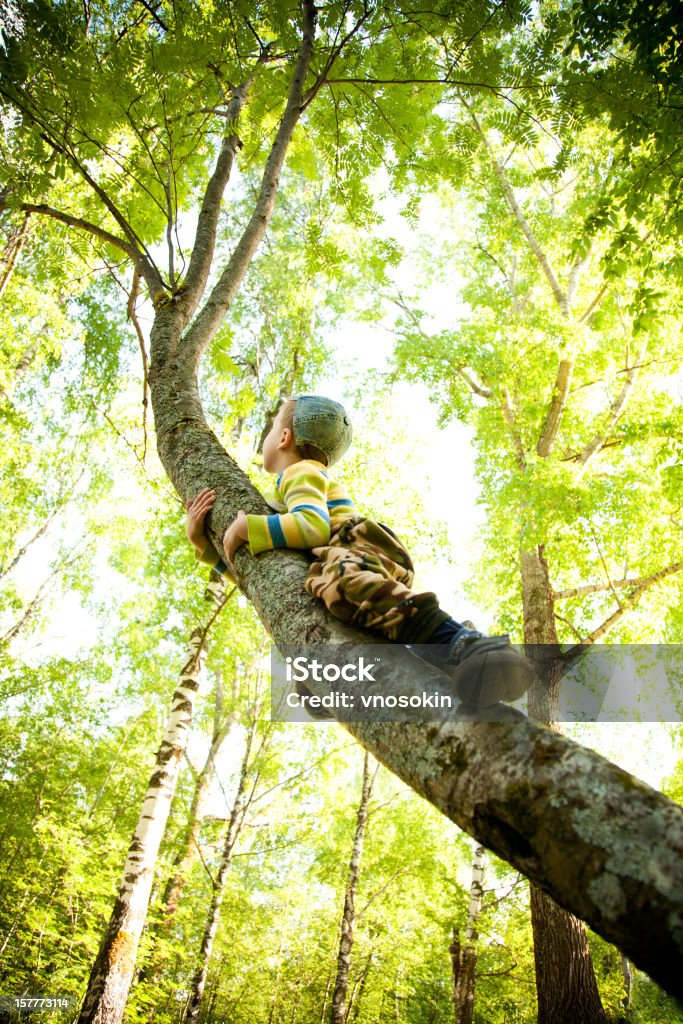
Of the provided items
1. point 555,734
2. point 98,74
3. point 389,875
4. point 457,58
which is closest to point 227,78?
point 98,74

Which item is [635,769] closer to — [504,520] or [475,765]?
[504,520]

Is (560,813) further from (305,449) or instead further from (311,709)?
(305,449)

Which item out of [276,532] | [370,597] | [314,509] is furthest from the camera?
[314,509]

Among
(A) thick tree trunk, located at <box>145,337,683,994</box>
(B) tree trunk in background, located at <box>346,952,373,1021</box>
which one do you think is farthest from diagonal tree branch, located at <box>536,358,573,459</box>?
(B) tree trunk in background, located at <box>346,952,373,1021</box>

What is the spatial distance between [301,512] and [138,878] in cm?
523

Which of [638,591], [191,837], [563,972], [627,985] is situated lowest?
[563,972]

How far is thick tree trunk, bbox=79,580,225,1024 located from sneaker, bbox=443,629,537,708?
464cm

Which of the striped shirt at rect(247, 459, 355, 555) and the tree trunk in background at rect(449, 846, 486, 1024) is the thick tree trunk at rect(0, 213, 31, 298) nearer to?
the striped shirt at rect(247, 459, 355, 555)

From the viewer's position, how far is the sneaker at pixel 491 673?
115 cm

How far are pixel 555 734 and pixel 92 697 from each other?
15.3 meters

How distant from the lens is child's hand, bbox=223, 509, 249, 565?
5.82 ft

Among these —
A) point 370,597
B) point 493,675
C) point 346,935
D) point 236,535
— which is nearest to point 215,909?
point 346,935

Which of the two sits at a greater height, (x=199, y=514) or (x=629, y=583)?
(x=629, y=583)

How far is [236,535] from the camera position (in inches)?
70.4
